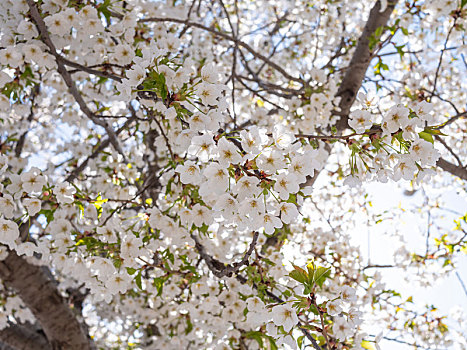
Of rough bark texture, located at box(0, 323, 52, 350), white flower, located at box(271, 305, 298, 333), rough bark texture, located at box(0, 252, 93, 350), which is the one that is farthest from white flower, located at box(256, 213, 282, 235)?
rough bark texture, located at box(0, 323, 52, 350)

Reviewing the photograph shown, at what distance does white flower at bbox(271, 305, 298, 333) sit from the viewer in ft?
4.09

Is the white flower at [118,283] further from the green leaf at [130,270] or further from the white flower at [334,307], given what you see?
the white flower at [334,307]

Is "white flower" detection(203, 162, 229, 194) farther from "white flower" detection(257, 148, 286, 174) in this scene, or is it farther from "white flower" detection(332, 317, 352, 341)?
"white flower" detection(332, 317, 352, 341)

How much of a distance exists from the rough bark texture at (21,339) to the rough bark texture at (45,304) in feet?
0.97

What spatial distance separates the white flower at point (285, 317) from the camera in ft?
4.09

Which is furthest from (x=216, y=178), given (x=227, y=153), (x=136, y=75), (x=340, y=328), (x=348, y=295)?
(x=340, y=328)

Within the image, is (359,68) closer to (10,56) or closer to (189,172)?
(189,172)

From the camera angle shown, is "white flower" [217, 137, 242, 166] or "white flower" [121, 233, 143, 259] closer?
"white flower" [217, 137, 242, 166]

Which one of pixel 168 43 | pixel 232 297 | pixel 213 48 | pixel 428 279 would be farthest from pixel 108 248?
pixel 428 279

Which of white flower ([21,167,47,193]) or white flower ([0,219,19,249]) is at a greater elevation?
white flower ([21,167,47,193])

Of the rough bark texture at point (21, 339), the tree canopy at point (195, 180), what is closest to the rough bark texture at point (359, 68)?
the tree canopy at point (195, 180)

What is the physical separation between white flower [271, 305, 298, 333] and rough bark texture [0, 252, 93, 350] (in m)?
2.04

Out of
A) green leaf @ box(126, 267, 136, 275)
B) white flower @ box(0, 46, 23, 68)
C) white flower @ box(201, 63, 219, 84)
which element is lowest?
green leaf @ box(126, 267, 136, 275)

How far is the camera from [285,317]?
1.27m
